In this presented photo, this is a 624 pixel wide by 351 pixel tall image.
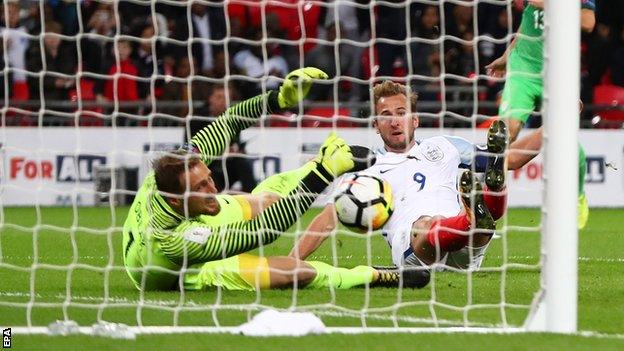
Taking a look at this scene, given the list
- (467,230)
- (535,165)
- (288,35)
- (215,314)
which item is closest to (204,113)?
(288,35)

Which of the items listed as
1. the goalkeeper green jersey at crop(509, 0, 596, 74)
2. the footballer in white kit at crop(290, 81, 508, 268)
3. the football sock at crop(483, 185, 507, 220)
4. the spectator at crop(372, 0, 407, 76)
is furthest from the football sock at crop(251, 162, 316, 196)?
the spectator at crop(372, 0, 407, 76)

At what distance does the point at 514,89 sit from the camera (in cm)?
828

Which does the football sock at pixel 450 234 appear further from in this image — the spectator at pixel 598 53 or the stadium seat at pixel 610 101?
the spectator at pixel 598 53

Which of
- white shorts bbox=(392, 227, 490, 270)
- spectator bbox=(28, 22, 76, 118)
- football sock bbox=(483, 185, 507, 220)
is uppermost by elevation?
spectator bbox=(28, 22, 76, 118)

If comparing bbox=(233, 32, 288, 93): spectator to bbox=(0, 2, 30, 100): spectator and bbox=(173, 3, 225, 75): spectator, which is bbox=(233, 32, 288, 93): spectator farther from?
bbox=(0, 2, 30, 100): spectator

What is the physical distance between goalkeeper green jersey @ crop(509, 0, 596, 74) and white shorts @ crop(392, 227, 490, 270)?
1.21 metres

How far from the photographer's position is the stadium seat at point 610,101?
626 inches

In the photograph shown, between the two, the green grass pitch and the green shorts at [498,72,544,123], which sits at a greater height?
the green shorts at [498,72,544,123]

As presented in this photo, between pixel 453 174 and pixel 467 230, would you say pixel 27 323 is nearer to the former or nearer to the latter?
pixel 467 230

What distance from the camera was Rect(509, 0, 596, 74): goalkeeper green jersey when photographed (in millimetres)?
8109

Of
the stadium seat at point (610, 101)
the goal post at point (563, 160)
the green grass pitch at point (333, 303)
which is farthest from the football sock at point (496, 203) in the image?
the stadium seat at point (610, 101)

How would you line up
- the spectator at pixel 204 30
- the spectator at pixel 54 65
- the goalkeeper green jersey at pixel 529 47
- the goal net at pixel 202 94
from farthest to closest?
the spectator at pixel 204 30, the spectator at pixel 54 65, the goal net at pixel 202 94, the goalkeeper green jersey at pixel 529 47

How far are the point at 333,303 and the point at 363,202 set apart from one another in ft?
3.08

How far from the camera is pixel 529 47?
8.32m
